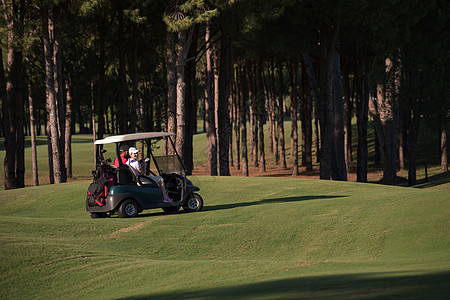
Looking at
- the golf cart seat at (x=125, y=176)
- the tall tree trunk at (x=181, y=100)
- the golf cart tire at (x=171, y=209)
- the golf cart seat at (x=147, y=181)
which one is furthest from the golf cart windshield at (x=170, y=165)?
the tall tree trunk at (x=181, y=100)

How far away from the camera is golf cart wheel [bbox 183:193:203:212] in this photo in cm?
1493

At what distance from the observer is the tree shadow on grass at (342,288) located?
611cm

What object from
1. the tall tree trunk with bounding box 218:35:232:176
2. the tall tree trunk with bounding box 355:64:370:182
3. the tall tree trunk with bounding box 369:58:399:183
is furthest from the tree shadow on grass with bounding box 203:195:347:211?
the tall tree trunk with bounding box 369:58:399:183

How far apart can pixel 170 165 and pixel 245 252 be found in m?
4.27

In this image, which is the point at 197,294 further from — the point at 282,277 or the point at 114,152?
the point at 114,152

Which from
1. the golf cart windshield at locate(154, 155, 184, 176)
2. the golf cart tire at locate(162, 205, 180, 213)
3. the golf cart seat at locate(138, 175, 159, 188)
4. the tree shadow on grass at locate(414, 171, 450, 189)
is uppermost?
the golf cart windshield at locate(154, 155, 184, 176)

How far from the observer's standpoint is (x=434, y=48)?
30.6 metres

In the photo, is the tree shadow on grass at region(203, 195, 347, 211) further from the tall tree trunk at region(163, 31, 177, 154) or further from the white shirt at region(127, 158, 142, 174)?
the tall tree trunk at region(163, 31, 177, 154)

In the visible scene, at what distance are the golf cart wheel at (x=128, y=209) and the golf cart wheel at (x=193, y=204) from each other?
4.67 ft

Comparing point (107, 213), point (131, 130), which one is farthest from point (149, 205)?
point (131, 130)

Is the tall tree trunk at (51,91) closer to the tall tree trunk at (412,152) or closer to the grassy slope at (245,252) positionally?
the grassy slope at (245,252)

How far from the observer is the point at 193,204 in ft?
49.5

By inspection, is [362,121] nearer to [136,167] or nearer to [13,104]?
[13,104]

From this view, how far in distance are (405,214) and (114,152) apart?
723 cm
